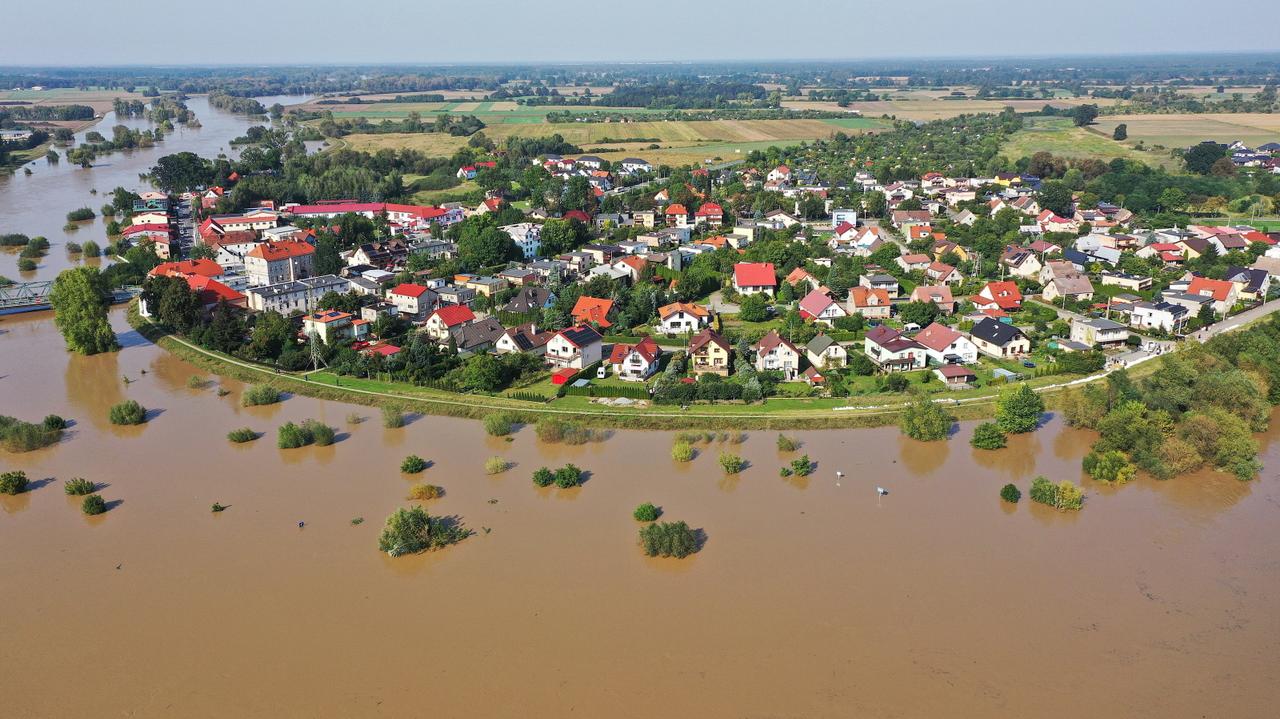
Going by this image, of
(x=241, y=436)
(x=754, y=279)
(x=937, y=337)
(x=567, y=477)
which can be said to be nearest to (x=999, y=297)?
(x=937, y=337)

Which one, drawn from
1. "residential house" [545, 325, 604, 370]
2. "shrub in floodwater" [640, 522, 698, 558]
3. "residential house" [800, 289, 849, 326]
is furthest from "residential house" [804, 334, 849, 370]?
"shrub in floodwater" [640, 522, 698, 558]

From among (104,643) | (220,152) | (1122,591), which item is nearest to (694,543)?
(1122,591)

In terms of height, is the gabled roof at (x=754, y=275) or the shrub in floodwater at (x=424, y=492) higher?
the gabled roof at (x=754, y=275)

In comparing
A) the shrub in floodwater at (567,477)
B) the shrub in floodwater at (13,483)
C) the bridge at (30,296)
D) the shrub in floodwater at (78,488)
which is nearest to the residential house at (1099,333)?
the shrub in floodwater at (567,477)

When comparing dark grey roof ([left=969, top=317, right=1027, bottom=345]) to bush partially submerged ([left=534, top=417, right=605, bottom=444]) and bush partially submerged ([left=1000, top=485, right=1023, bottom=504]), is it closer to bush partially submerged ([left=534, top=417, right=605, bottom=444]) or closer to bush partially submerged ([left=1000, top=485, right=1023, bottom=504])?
bush partially submerged ([left=1000, top=485, right=1023, bottom=504])

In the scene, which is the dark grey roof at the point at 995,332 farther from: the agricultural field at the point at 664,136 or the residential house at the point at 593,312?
the agricultural field at the point at 664,136
